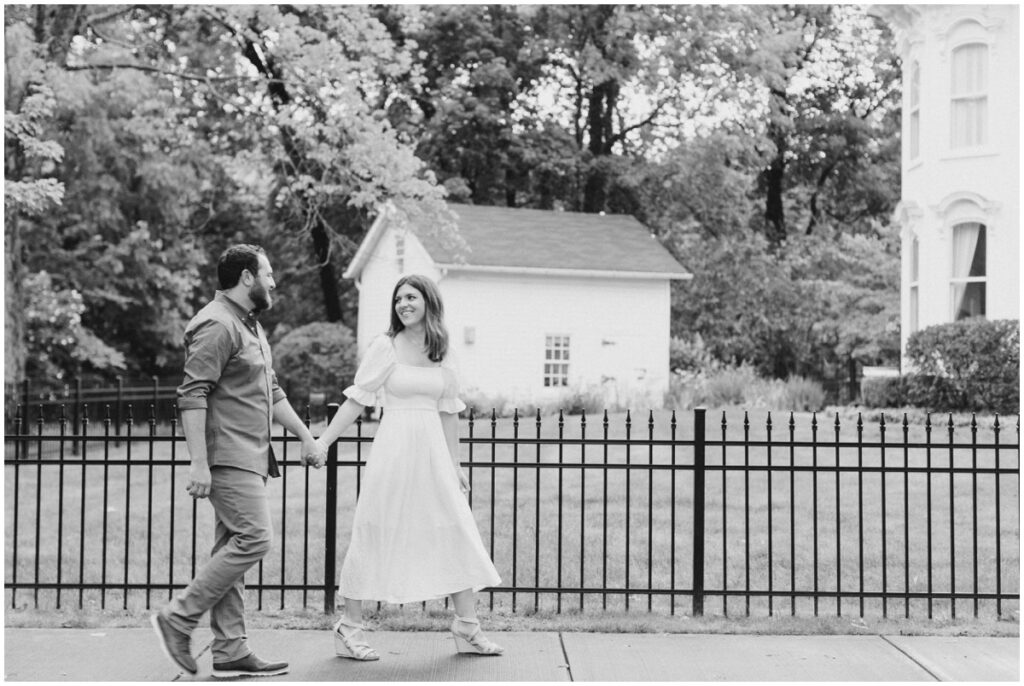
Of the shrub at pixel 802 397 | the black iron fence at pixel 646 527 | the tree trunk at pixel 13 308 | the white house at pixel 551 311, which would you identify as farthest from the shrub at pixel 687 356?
the tree trunk at pixel 13 308

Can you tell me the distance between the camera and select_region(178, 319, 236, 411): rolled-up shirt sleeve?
5469mm

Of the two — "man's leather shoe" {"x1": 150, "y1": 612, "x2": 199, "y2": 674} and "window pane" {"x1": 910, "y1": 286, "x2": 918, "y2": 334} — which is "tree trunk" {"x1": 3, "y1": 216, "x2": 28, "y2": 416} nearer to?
"man's leather shoe" {"x1": 150, "y1": 612, "x2": 199, "y2": 674}

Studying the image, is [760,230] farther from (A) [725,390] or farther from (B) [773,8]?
(A) [725,390]

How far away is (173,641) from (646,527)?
19.9 feet

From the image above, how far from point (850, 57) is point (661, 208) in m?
8.38

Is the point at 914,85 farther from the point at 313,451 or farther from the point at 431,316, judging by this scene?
the point at 313,451

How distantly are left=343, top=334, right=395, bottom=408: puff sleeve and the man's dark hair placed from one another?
717 millimetres

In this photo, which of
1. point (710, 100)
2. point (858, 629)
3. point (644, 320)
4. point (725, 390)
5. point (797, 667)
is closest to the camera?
point (797, 667)

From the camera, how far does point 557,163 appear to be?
109ft

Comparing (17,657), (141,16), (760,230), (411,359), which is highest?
(141,16)

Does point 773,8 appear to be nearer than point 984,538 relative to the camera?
No

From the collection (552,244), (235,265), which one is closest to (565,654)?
(235,265)

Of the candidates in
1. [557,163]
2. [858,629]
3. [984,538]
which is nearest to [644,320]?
[557,163]

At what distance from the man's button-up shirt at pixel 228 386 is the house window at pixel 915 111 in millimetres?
17137
